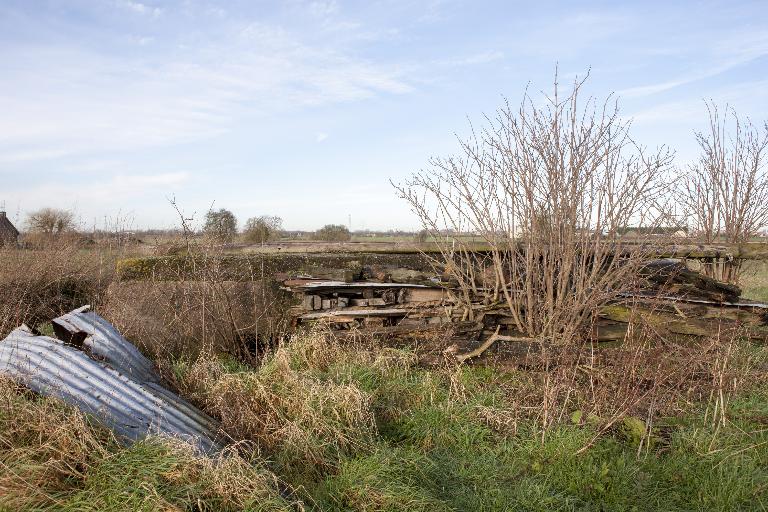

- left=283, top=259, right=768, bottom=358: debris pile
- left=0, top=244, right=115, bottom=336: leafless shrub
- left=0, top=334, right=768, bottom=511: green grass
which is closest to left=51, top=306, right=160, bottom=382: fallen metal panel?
left=0, top=334, right=768, bottom=511: green grass

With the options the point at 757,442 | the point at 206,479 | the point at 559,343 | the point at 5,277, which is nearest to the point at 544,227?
the point at 559,343

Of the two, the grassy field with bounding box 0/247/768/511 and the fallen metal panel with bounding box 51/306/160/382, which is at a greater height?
the fallen metal panel with bounding box 51/306/160/382

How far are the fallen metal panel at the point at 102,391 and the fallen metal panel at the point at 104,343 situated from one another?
0.33 m

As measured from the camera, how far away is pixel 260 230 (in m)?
13.2

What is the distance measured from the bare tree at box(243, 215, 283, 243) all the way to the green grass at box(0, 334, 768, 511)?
7.50m

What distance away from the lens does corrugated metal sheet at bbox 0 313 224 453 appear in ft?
13.4

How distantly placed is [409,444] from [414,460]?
659 millimetres

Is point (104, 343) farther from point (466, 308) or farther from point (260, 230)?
point (260, 230)

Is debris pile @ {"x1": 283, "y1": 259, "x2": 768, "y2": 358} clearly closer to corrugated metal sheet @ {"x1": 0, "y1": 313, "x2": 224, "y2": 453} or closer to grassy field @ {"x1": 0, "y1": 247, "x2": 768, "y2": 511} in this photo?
grassy field @ {"x1": 0, "y1": 247, "x2": 768, "y2": 511}

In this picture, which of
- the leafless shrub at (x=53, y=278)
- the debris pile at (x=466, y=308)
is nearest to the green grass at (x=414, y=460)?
the debris pile at (x=466, y=308)

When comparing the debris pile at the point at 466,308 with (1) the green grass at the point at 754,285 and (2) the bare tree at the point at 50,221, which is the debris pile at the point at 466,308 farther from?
(2) the bare tree at the point at 50,221

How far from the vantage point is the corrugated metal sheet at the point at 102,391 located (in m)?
4.10

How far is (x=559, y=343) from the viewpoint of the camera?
21.2 feet

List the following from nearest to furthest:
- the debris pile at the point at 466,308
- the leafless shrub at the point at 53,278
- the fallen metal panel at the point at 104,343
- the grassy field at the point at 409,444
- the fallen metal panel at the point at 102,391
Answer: the grassy field at the point at 409,444 → the fallen metal panel at the point at 102,391 → the fallen metal panel at the point at 104,343 → the debris pile at the point at 466,308 → the leafless shrub at the point at 53,278
